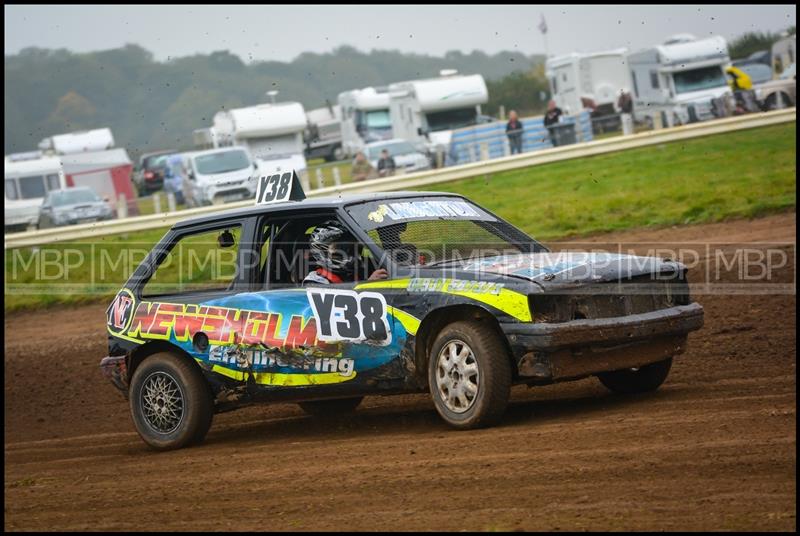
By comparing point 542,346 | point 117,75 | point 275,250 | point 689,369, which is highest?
point 117,75

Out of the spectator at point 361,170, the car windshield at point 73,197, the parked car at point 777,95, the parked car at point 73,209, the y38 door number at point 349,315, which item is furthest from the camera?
the car windshield at point 73,197

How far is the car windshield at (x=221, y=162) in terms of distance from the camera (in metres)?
29.3

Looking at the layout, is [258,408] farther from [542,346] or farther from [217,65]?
[217,65]

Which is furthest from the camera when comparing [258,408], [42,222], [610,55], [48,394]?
[610,55]

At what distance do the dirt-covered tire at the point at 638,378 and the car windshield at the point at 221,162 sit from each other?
73.7 ft

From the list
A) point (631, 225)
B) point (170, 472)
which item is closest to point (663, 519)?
point (170, 472)

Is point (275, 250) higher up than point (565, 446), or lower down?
higher up

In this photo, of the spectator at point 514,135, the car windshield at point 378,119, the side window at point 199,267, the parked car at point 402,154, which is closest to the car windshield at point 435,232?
the side window at point 199,267

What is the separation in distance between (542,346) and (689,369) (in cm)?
250

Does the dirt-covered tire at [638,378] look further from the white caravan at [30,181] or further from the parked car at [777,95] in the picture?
the white caravan at [30,181]

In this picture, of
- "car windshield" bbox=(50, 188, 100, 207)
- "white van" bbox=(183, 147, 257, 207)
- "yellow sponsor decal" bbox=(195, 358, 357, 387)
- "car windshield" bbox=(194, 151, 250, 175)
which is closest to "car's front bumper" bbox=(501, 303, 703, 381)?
"yellow sponsor decal" bbox=(195, 358, 357, 387)

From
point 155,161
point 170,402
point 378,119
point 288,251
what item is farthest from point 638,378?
point 155,161

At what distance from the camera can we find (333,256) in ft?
24.4

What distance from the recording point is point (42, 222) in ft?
85.9
